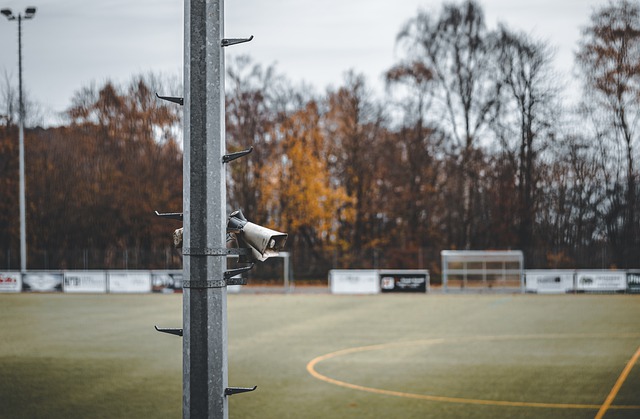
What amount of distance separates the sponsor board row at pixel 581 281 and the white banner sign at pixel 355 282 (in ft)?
24.6

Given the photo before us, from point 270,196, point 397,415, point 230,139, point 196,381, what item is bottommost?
point 397,415

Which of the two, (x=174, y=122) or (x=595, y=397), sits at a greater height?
(x=174, y=122)

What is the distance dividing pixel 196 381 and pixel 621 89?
47321 millimetres

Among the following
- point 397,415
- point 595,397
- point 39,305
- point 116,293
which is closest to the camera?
point 397,415

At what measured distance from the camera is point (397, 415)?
14.2 m

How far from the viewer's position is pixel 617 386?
54.2 feet

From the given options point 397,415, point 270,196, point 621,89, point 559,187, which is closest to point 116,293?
point 270,196

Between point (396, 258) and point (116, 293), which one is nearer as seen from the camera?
point (116, 293)

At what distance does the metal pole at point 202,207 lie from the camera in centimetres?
571

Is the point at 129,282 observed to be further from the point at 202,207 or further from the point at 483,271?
the point at 202,207

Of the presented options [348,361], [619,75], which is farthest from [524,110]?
[348,361]

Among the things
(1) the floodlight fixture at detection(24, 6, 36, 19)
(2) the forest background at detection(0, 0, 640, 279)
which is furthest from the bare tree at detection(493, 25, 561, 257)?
(1) the floodlight fixture at detection(24, 6, 36, 19)

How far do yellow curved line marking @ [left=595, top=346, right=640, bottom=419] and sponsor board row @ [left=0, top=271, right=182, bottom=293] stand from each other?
2862cm

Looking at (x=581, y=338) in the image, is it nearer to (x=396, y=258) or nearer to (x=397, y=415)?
(x=397, y=415)
